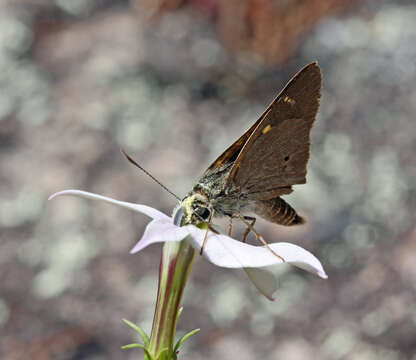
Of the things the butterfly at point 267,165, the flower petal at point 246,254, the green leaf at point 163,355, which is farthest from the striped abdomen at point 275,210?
the green leaf at point 163,355

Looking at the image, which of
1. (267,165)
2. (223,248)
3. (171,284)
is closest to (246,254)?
(223,248)

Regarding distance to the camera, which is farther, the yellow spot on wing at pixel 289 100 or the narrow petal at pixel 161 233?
the yellow spot on wing at pixel 289 100

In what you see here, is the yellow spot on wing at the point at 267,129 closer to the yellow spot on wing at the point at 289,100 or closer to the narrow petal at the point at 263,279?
the yellow spot on wing at the point at 289,100

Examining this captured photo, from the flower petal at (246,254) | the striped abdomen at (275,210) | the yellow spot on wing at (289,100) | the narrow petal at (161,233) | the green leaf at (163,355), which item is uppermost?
the yellow spot on wing at (289,100)

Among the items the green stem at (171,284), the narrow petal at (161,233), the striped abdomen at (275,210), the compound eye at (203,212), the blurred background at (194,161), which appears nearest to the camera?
the narrow petal at (161,233)

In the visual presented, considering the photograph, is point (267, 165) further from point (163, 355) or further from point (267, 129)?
point (163, 355)

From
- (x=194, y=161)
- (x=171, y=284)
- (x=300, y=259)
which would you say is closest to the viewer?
(x=300, y=259)

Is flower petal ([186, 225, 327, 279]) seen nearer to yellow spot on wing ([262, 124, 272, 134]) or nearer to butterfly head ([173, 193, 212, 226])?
butterfly head ([173, 193, 212, 226])
